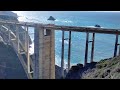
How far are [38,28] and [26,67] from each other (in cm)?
666

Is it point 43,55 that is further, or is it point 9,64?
point 9,64

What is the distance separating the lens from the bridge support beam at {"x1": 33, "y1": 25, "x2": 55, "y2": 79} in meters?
19.7

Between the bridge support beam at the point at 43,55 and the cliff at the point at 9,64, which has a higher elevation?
the bridge support beam at the point at 43,55

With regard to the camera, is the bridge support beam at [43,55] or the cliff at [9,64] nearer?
the bridge support beam at [43,55]

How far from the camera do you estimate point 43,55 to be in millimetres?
19844

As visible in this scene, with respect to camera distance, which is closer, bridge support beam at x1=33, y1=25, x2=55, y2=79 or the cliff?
bridge support beam at x1=33, y1=25, x2=55, y2=79

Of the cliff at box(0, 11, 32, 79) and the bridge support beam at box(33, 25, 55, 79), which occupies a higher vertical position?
the bridge support beam at box(33, 25, 55, 79)

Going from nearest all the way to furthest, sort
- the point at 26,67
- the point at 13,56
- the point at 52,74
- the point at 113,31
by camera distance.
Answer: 1. the point at 113,31
2. the point at 52,74
3. the point at 26,67
4. the point at 13,56

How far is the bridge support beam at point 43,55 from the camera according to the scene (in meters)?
19.7

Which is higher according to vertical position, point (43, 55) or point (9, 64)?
point (43, 55)
